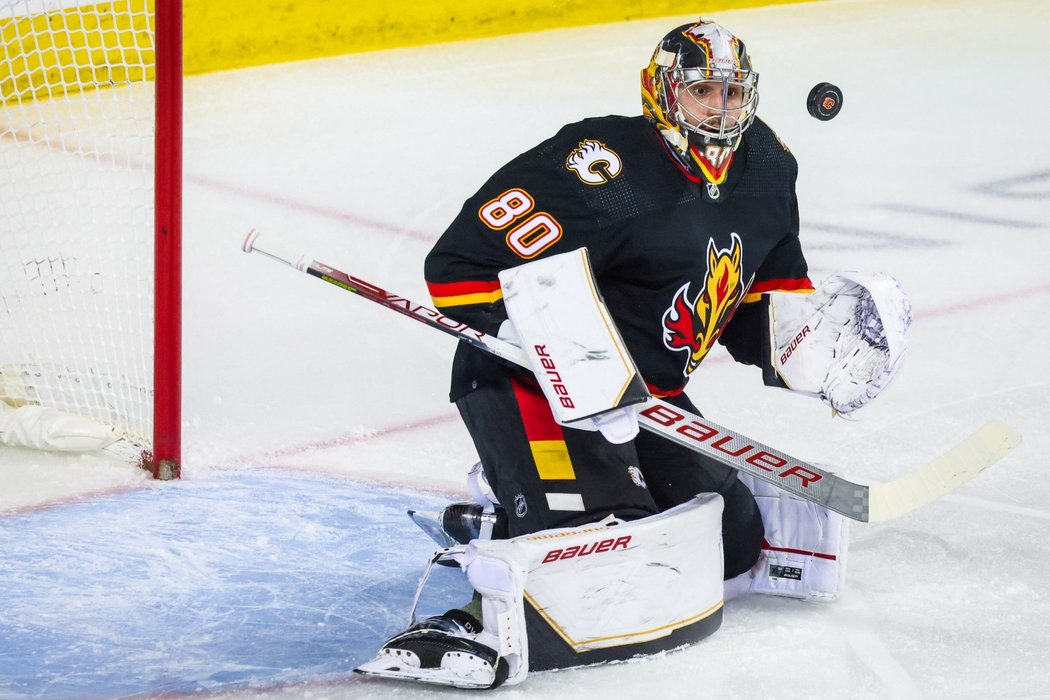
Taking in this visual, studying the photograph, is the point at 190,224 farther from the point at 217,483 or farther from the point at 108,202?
the point at 217,483

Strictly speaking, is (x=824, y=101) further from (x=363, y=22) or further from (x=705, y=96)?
(x=363, y=22)

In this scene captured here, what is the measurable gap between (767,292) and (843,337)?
15cm

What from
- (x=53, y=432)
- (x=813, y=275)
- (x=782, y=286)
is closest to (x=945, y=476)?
(x=782, y=286)

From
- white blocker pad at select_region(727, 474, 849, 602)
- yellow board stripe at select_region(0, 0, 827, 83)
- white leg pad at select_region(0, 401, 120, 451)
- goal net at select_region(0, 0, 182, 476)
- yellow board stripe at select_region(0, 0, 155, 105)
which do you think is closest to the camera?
white blocker pad at select_region(727, 474, 849, 602)

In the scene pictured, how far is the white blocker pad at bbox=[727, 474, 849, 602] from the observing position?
231 cm

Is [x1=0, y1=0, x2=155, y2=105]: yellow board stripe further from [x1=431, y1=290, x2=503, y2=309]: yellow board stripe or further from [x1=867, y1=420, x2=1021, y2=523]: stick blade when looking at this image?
[x1=867, y1=420, x2=1021, y2=523]: stick blade

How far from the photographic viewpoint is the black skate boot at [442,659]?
6.34 ft

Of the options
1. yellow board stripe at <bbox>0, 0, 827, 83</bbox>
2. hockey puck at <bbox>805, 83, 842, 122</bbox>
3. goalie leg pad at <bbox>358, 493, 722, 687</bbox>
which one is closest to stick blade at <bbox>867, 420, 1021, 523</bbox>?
goalie leg pad at <bbox>358, 493, 722, 687</bbox>

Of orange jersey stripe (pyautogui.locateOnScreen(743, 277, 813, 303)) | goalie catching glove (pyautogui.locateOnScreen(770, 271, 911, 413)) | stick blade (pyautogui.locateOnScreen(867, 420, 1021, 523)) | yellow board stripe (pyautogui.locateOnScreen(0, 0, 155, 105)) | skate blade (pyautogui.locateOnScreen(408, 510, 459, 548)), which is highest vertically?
yellow board stripe (pyautogui.locateOnScreen(0, 0, 155, 105))

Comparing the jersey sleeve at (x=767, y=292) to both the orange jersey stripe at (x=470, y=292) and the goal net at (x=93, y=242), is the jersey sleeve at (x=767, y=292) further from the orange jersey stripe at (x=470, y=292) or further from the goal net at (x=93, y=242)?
the goal net at (x=93, y=242)

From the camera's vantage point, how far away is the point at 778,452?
215 cm

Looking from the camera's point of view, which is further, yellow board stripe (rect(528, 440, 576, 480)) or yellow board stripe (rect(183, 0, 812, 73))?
yellow board stripe (rect(183, 0, 812, 73))

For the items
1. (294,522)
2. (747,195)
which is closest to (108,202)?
(294,522)

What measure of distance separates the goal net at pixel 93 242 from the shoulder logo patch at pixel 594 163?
99 centimetres
